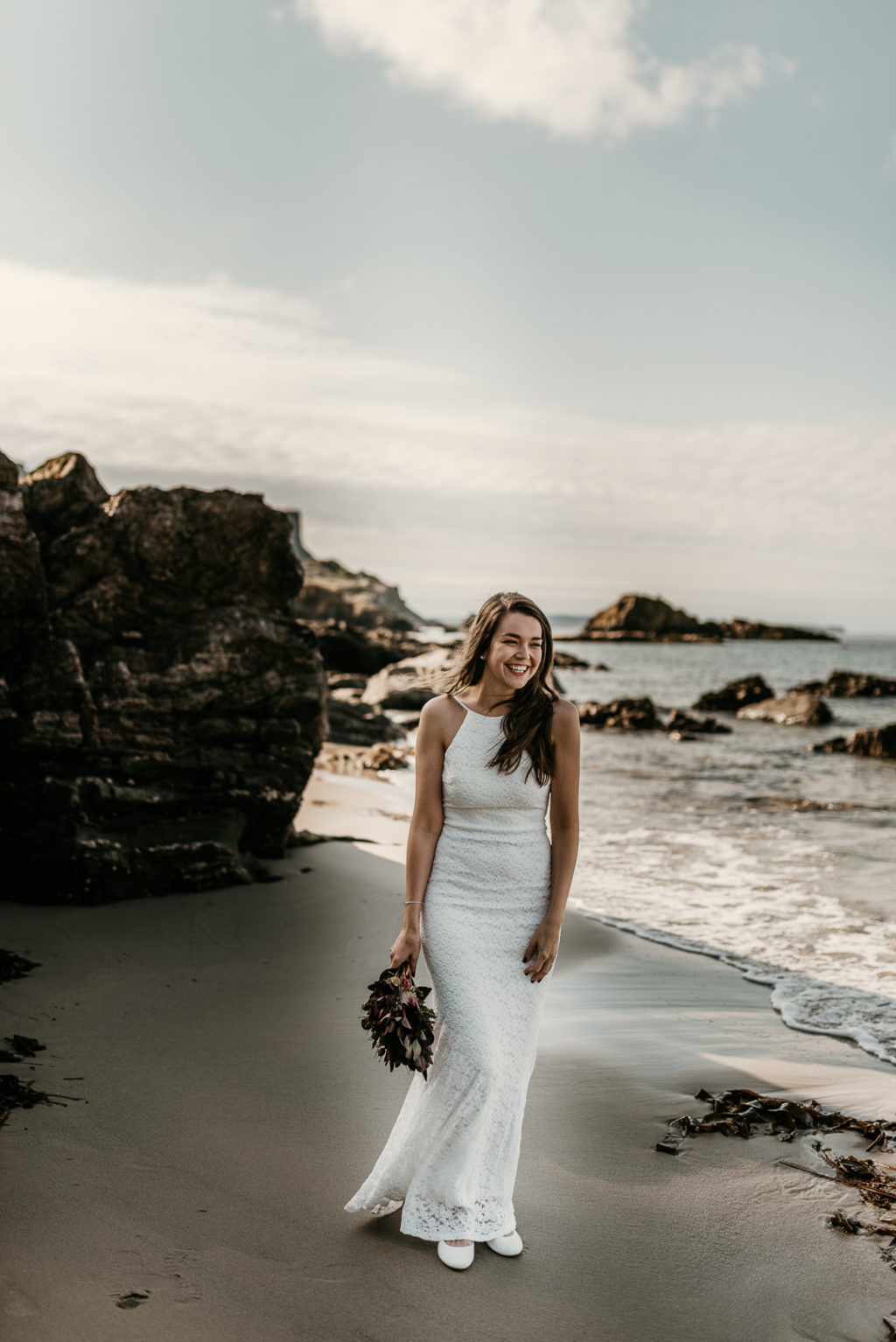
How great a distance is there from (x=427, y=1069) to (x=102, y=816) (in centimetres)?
452

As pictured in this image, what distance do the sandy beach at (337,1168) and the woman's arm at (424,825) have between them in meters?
1.02

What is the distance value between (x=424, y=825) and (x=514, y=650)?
746 millimetres

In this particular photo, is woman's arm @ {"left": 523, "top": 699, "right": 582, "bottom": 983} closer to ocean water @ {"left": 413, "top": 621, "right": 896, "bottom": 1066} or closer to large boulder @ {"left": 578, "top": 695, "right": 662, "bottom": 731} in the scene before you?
ocean water @ {"left": 413, "top": 621, "right": 896, "bottom": 1066}

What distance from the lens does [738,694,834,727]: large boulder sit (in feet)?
97.0

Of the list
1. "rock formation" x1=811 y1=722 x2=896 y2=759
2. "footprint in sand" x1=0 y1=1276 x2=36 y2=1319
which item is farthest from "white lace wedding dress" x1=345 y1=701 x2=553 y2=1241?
"rock formation" x1=811 y1=722 x2=896 y2=759

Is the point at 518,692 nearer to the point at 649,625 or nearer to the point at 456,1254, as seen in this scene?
the point at 456,1254

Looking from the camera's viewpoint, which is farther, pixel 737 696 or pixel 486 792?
pixel 737 696

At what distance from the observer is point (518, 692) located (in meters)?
3.84

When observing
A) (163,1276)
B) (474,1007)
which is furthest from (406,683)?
(163,1276)

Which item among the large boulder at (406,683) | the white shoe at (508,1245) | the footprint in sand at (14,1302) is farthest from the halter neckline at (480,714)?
the large boulder at (406,683)

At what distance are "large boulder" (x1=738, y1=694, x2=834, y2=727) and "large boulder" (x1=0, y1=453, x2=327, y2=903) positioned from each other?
2382 centimetres

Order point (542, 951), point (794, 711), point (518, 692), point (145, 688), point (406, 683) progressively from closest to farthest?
point (542, 951) < point (518, 692) < point (145, 688) < point (406, 683) < point (794, 711)

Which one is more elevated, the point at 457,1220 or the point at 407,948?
the point at 407,948

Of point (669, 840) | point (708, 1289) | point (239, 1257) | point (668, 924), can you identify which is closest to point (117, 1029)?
point (239, 1257)
